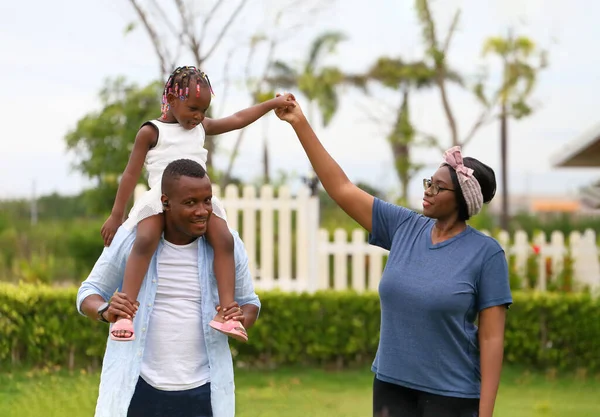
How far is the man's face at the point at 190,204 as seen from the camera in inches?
108

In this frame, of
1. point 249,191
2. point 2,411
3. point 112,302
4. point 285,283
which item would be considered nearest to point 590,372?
point 285,283

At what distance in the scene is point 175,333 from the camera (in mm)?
2783

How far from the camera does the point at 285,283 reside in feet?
33.0

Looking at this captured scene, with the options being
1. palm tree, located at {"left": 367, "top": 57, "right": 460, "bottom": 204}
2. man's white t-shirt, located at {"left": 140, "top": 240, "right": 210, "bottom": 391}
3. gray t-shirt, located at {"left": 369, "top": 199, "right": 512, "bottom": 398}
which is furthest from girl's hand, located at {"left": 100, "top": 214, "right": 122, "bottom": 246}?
palm tree, located at {"left": 367, "top": 57, "right": 460, "bottom": 204}

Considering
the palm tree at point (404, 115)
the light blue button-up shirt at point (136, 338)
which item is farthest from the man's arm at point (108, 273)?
the palm tree at point (404, 115)

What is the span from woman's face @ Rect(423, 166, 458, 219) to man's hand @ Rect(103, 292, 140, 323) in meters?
1.04

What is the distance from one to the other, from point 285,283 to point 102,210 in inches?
200

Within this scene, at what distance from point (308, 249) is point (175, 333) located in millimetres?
7320

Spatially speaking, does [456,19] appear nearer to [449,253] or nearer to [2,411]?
[2,411]

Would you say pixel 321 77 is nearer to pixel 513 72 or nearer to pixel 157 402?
pixel 513 72

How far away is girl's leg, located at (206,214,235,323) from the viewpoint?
287 centimetres

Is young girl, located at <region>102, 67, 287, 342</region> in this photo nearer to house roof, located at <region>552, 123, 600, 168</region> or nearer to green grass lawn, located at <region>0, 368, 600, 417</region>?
green grass lawn, located at <region>0, 368, 600, 417</region>

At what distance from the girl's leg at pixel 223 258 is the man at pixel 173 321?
0.03m

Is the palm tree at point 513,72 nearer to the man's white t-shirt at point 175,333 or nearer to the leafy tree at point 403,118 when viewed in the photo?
the leafy tree at point 403,118
